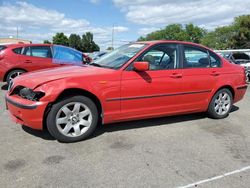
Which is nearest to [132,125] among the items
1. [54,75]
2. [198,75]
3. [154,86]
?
[154,86]

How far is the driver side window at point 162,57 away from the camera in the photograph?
16.5ft

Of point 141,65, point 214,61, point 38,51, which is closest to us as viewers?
point 141,65

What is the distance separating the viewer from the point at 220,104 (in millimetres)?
5922

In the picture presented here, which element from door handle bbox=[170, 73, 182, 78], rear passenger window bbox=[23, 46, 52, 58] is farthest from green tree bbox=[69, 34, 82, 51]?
door handle bbox=[170, 73, 182, 78]

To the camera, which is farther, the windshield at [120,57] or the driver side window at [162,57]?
the driver side window at [162,57]

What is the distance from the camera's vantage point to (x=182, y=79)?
5.20 m

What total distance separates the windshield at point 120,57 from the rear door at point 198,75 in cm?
96

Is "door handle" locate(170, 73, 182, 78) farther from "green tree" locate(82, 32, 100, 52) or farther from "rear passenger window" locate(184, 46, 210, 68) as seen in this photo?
"green tree" locate(82, 32, 100, 52)

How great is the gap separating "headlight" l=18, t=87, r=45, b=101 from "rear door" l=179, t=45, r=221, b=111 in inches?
102

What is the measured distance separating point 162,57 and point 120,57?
0.80m

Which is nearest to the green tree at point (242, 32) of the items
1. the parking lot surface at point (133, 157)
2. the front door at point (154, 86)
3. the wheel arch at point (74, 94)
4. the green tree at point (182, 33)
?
the green tree at point (182, 33)

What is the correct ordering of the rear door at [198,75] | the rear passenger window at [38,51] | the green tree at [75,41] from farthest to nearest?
the green tree at [75,41] → the rear passenger window at [38,51] → the rear door at [198,75]

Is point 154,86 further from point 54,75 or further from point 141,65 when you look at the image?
point 54,75

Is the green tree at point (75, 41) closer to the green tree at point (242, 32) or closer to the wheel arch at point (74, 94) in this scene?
the green tree at point (242, 32)
